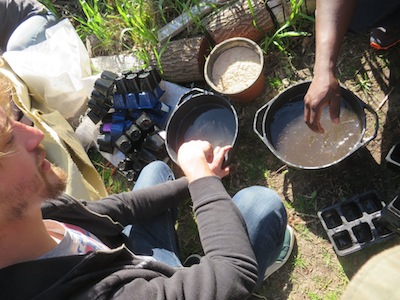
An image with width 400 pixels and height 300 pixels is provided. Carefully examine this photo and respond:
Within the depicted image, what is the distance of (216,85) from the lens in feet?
7.91

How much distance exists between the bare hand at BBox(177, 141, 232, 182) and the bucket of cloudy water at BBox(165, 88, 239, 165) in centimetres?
41

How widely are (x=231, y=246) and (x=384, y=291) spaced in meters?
0.77

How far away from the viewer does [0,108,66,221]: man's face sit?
3.84 feet

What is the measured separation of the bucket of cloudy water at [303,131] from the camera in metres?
1.98

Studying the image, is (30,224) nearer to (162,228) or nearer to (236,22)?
(162,228)

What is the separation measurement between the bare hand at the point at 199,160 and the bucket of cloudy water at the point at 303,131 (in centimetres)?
25

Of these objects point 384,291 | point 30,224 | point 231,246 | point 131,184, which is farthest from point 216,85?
point 384,291

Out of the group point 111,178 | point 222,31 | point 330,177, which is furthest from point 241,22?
point 111,178

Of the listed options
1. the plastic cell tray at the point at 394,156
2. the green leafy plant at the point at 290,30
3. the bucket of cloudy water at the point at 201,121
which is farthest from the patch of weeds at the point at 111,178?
the plastic cell tray at the point at 394,156

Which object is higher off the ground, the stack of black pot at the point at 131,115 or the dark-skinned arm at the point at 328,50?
the dark-skinned arm at the point at 328,50

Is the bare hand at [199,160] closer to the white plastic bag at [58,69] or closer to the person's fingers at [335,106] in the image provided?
the person's fingers at [335,106]

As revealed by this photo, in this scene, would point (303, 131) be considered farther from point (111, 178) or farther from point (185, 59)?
point (111, 178)

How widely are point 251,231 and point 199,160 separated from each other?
1.12 feet

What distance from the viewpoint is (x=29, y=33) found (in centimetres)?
271
